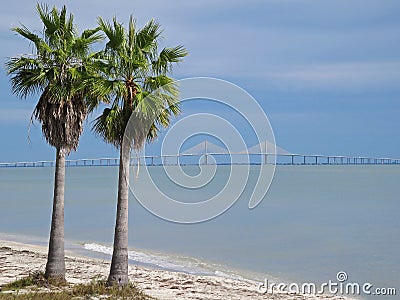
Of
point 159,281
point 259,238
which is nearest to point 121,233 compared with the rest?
point 159,281

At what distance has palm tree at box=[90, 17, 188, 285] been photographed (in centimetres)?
1381

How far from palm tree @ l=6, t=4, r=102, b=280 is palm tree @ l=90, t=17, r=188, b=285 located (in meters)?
0.69

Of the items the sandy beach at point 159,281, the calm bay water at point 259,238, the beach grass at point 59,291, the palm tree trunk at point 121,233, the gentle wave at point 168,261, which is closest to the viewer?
the beach grass at point 59,291

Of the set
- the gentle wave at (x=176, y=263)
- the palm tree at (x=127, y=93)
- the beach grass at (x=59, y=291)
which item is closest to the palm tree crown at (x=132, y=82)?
the palm tree at (x=127, y=93)

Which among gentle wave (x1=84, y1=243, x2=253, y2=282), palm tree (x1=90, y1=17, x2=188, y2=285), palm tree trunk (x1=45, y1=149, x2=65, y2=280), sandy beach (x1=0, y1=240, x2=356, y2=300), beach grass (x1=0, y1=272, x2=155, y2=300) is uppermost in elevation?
palm tree (x1=90, y1=17, x2=188, y2=285)

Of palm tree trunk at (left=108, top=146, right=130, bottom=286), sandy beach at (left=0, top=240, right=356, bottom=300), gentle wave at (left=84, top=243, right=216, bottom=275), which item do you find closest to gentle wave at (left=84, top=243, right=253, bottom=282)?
gentle wave at (left=84, top=243, right=216, bottom=275)

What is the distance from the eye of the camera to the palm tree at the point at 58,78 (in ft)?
47.0

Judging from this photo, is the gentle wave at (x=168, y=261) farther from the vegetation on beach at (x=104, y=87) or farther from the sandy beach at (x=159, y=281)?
the vegetation on beach at (x=104, y=87)

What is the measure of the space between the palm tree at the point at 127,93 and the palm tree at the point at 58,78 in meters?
0.69

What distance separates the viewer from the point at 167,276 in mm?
19422

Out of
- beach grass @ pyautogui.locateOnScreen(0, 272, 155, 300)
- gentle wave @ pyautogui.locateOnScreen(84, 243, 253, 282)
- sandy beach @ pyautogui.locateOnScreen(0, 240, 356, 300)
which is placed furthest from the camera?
gentle wave @ pyautogui.locateOnScreen(84, 243, 253, 282)

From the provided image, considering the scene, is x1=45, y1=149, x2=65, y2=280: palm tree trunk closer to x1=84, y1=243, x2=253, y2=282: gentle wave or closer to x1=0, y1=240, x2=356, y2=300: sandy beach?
x1=0, y1=240, x2=356, y2=300: sandy beach

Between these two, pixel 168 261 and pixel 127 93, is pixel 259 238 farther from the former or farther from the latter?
pixel 127 93

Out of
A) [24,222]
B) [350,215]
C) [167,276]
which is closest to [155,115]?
[167,276]
